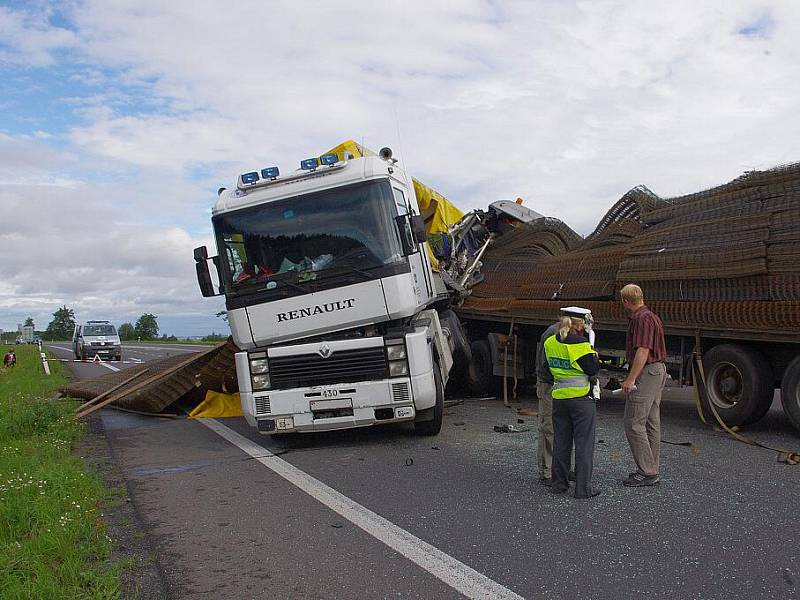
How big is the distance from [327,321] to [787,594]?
5.33 m

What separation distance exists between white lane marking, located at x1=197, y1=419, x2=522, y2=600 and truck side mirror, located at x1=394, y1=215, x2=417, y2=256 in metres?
2.59

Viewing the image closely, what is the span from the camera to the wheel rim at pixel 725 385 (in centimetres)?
845

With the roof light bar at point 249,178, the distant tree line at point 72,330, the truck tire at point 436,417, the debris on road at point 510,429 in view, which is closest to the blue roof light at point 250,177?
the roof light bar at point 249,178

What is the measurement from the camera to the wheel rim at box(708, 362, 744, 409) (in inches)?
333

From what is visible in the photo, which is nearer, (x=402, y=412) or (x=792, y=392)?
(x=792, y=392)

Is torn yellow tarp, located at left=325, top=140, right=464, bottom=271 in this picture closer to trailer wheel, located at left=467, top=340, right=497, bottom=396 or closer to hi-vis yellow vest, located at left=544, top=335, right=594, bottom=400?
trailer wheel, located at left=467, top=340, right=497, bottom=396

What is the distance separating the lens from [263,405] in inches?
326

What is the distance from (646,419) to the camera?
20.2 feet

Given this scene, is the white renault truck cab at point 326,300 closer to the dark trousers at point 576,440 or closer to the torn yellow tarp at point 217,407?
the dark trousers at point 576,440

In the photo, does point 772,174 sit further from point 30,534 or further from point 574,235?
point 30,534

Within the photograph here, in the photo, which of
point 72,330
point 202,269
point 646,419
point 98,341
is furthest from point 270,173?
point 72,330

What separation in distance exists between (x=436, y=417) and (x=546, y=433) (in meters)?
2.45

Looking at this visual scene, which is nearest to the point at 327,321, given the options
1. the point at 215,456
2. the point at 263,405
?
the point at 263,405

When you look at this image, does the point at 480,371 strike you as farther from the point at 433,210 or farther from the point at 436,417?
the point at 436,417
